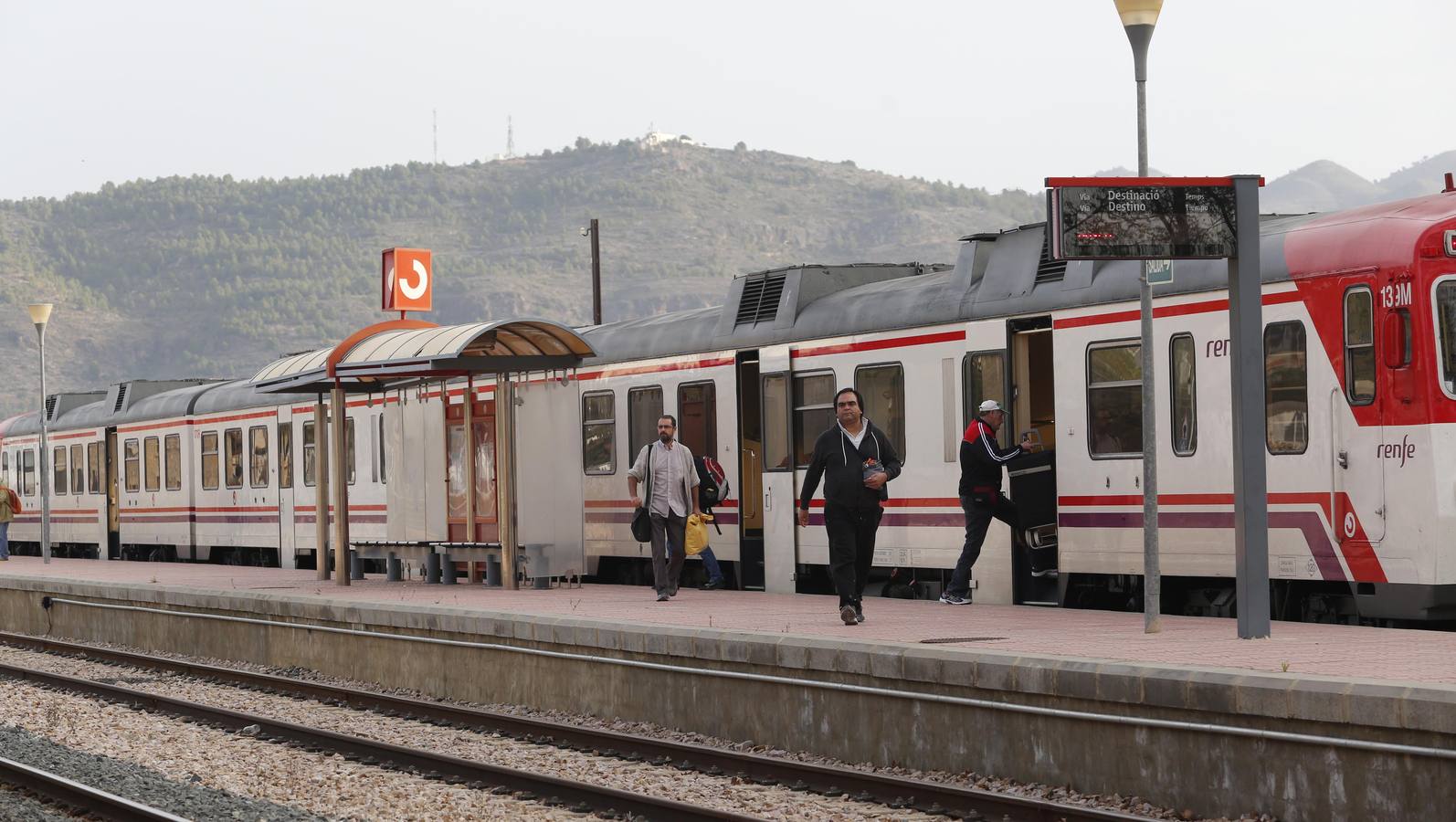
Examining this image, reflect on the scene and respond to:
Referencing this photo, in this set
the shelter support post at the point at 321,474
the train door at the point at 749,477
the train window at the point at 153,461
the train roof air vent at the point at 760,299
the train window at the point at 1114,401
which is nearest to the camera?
the train window at the point at 1114,401

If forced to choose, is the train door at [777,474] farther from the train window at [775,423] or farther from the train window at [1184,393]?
the train window at [1184,393]

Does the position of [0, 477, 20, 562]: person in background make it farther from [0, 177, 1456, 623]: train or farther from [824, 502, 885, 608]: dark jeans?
[824, 502, 885, 608]: dark jeans

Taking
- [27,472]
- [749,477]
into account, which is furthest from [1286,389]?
[27,472]

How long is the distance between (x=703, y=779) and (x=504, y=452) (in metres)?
8.86

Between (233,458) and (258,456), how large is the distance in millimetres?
1159

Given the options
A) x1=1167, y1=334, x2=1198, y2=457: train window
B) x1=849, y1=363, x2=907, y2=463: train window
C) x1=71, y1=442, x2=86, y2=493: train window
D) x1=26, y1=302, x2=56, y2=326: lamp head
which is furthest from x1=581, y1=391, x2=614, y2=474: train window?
x1=71, y1=442, x2=86, y2=493: train window

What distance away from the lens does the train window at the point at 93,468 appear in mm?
39719

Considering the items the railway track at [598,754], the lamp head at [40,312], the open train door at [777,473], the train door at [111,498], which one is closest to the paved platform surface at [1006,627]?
the open train door at [777,473]

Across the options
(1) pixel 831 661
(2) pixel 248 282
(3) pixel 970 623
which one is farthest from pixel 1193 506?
(2) pixel 248 282

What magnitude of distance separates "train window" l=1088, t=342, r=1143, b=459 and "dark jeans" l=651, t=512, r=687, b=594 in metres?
4.59

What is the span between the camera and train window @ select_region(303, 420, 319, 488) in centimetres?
3052

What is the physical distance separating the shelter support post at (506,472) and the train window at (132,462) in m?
19.8

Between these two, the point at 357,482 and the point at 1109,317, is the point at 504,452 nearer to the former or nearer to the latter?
the point at 1109,317

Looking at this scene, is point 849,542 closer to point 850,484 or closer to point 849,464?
point 850,484
